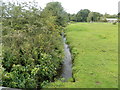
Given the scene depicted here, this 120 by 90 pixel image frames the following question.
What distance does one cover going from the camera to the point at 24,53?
545 centimetres

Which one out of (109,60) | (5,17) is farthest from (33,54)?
(109,60)

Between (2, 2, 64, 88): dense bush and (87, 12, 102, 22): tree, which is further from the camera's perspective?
(87, 12, 102, 22): tree

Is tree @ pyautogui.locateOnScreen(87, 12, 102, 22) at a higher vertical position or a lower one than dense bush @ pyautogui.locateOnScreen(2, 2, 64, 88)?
higher

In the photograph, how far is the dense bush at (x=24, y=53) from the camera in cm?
488

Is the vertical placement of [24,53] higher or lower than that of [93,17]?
lower

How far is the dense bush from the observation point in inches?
192

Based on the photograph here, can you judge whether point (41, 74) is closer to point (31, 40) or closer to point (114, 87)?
point (31, 40)

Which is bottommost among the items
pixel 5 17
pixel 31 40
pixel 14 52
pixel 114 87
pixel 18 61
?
pixel 114 87

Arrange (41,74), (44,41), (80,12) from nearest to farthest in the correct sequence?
(41,74)
(44,41)
(80,12)

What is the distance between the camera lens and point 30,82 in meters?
4.94

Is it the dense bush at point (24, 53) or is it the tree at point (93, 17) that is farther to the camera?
the tree at point (93, 17)

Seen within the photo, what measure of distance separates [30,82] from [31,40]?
2152mm

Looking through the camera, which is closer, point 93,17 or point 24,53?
point 24,53

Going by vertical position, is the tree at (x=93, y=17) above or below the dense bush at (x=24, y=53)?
above
